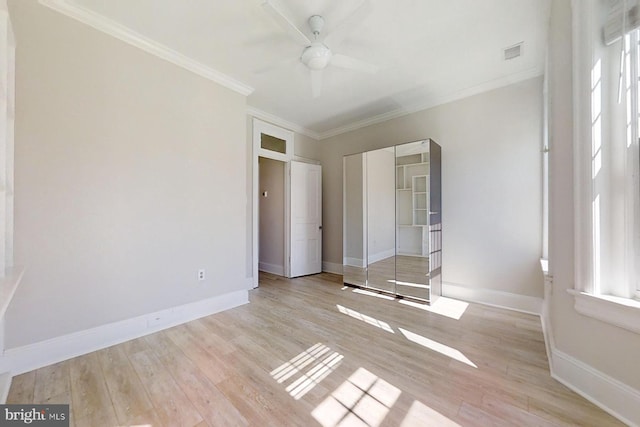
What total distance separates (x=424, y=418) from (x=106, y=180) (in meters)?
2.86

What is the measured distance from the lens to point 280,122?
4.05m

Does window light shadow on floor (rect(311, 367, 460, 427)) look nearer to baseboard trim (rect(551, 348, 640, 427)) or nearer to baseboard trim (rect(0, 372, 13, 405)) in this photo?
baseboard trim (rect(551, 348, 640, 427))

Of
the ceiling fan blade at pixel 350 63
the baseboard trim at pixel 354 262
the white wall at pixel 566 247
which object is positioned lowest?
the baseboard trim at pixel 354 262

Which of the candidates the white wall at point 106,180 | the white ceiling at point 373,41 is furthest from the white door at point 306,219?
the white wall at point 106,180

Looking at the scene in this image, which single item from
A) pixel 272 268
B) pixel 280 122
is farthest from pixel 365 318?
pixel 280 122

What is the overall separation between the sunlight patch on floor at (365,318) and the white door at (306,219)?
1492 millimetres

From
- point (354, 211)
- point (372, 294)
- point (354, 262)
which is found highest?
point (354, 211)

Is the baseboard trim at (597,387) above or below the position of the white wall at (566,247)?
below

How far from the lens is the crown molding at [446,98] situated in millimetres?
2658

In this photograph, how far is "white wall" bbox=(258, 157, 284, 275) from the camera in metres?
4.30

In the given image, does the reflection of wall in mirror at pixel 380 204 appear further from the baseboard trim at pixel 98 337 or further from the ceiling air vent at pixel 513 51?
the baseboard trim at pixel 98 337

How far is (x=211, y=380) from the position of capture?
5.17 ft

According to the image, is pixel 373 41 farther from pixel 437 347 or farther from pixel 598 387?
pixel 598 387

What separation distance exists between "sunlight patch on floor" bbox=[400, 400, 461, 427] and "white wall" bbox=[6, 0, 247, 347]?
2241mm
